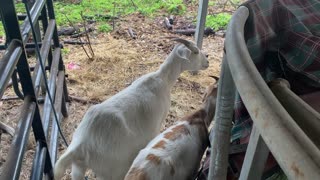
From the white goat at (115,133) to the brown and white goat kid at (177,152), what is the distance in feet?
0.78

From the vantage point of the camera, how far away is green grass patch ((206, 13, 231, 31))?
642cm

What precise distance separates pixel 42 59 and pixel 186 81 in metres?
2.57

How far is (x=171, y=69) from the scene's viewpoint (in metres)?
3.56

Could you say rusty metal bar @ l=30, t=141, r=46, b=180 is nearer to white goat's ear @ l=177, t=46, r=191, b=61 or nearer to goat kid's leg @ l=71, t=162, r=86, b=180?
goat kid's leg @ l=71, t=162, r=86, b=180

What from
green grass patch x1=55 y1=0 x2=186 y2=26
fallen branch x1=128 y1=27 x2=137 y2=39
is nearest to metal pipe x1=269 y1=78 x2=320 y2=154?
fallen branch x1=128 y1=27 x2=137 y2=39

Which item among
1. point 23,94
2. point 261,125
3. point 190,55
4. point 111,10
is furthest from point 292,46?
point 111,10

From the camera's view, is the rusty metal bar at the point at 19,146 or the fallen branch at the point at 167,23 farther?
the fallen branch at the point at 167,23

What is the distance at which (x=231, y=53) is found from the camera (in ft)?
2.91

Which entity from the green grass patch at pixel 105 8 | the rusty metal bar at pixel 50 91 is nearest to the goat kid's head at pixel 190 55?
the rusty metal bar at pixel 50 91

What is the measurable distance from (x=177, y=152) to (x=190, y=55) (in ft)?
5.23

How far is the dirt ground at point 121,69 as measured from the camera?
3.89 metres

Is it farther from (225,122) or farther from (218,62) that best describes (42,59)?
(218,62)

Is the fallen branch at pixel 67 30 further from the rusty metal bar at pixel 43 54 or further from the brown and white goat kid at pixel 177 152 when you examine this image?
the brown and white goat kid at pixel 177 152

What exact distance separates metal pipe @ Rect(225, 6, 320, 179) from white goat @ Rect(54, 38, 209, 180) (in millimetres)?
1706
